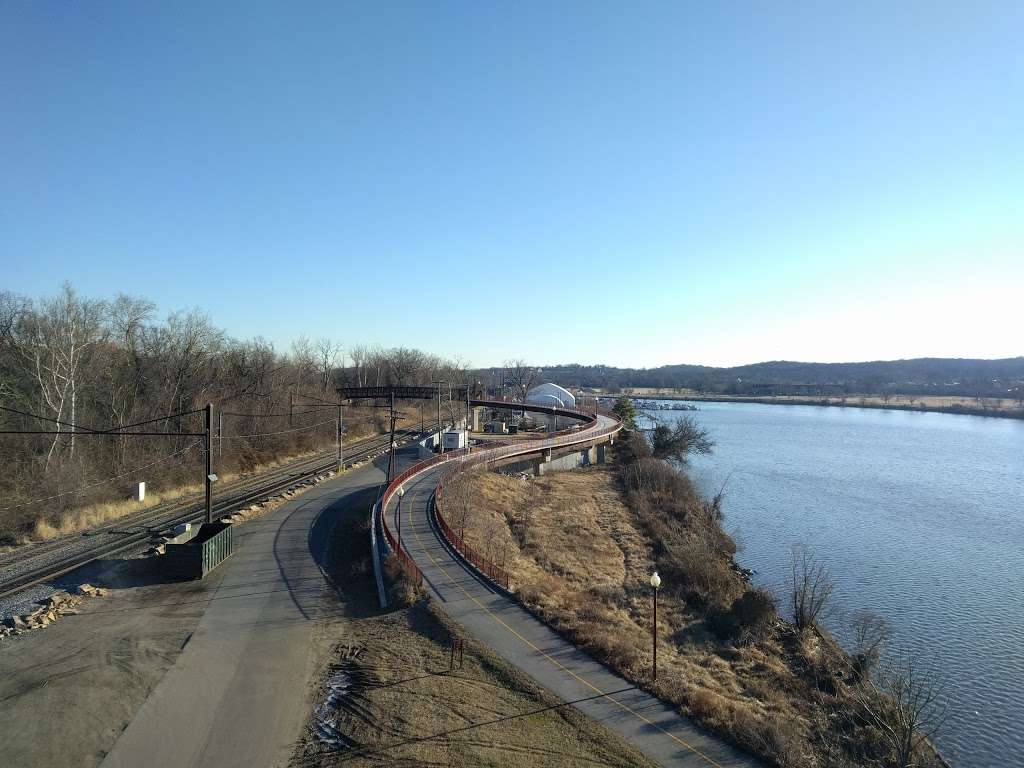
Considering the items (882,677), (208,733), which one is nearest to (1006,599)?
(882,677)

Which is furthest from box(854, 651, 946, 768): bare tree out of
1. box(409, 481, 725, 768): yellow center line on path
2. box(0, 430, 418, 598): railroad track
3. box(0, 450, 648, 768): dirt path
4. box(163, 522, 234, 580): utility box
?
box(0, 430, 418, 598): railroad track


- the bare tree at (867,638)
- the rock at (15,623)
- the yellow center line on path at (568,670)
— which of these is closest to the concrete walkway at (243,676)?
the yellow center line on path at (568,670)

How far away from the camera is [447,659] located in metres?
15.4

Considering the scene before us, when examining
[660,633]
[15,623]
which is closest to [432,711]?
[660,633]

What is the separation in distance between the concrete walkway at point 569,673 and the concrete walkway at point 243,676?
4429mm

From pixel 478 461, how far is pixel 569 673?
108ft

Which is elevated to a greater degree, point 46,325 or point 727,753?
point 46,325

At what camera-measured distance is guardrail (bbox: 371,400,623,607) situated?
22.2 meters

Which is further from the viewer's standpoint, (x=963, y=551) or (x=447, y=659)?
(x=963, y=551)

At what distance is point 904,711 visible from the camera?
14.4m

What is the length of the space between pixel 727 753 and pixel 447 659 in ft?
23.0

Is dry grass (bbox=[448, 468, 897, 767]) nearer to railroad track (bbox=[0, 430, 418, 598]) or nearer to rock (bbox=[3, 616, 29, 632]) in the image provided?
railroad track (bbox=[0, 430, 418, 598])

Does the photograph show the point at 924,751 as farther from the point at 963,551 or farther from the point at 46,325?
the point at 46,325

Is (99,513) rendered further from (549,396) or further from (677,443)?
(549,396)
